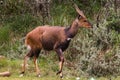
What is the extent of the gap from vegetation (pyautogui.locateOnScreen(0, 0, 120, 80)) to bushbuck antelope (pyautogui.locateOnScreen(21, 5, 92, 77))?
765 mm

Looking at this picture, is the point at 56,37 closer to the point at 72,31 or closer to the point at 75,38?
the point at 72,31

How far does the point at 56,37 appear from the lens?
11039 mm

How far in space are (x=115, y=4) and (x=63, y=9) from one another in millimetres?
2289

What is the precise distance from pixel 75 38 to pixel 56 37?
2.99 meters

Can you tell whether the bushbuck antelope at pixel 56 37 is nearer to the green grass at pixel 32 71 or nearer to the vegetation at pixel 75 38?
the green grass at pixel 32 71

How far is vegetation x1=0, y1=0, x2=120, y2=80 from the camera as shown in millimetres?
12133

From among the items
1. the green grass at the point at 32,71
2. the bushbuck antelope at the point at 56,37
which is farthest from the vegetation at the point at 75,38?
the bushbuck antelope at the point at 56,37

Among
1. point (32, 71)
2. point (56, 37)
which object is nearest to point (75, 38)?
point (32, 71)

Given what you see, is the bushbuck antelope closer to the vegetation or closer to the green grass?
the green grass

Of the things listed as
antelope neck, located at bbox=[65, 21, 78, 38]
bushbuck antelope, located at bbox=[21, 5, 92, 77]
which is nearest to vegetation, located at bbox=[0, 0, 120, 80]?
bushbuck antelope, located at bbox=[21, 5, 92, 77]

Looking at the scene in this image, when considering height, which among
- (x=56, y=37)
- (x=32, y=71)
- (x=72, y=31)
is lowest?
(x=32, y=71)

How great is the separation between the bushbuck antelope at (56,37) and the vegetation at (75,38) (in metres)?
0.76

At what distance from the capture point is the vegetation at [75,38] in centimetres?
1213

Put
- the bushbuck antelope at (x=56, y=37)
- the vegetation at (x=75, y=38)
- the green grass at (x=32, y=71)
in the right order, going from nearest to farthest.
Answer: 1. the bushbuck antelope at (x=56, y=37)
2. the green grass at (x=32, y=71)
3. the vegetation at (x=75, y=38)
